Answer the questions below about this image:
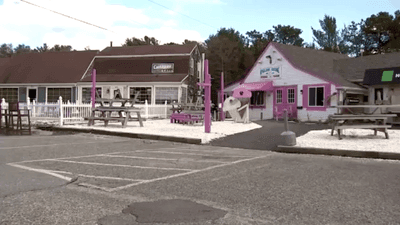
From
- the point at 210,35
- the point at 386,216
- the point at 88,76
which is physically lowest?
the point at 386,216

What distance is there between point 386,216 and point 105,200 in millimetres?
3219

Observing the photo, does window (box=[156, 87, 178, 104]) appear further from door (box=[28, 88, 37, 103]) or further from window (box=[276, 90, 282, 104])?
door (box=[28, 88, 37, 103])

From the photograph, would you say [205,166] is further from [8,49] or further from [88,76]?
[8,49]

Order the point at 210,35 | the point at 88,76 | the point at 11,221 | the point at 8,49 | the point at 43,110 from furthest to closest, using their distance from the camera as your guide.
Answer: the point at 8,49 → the point at 210,35 → the point at 88,76 → the point at 43,110 → the point at 11,221

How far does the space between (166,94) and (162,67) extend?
3.00 m

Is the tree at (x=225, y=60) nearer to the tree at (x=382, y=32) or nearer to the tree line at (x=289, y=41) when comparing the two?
the tree line at (x=289, y=41)

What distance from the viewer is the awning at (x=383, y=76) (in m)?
22.7

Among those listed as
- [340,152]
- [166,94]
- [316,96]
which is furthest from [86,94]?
[340,152]

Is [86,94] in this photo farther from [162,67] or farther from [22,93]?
[162,67]

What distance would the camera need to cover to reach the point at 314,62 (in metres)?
29.8

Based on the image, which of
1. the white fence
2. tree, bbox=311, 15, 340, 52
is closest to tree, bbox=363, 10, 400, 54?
tree, bbox=311, 15, 340, 52

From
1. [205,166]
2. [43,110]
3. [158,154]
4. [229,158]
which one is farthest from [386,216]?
[43,110]

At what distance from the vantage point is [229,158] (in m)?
8.52

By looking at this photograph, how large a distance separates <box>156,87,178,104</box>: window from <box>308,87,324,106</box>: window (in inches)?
419
